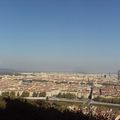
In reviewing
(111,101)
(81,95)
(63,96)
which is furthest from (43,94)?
(111,101)

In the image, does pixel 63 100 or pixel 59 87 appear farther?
pixel 59 87

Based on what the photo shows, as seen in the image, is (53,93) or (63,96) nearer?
(63,96)

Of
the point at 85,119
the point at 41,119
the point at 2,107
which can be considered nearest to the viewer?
the point at 41,119

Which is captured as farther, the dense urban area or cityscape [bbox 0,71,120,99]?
cityscape [bbox 0,71,120,99]

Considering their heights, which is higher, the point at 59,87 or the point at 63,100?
the point at 59,87

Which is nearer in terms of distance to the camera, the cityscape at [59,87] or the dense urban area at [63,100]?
the dense urban area at [63,100]

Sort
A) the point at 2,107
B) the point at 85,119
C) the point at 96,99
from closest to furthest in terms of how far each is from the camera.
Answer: the point at 2,107
the point at 85,119
the point at 96,99

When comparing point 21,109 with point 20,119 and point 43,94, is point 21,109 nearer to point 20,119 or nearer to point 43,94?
point 20,119

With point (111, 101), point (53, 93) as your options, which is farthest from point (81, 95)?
point (111, 101)

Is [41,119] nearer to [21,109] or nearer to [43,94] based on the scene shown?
[21,109]
